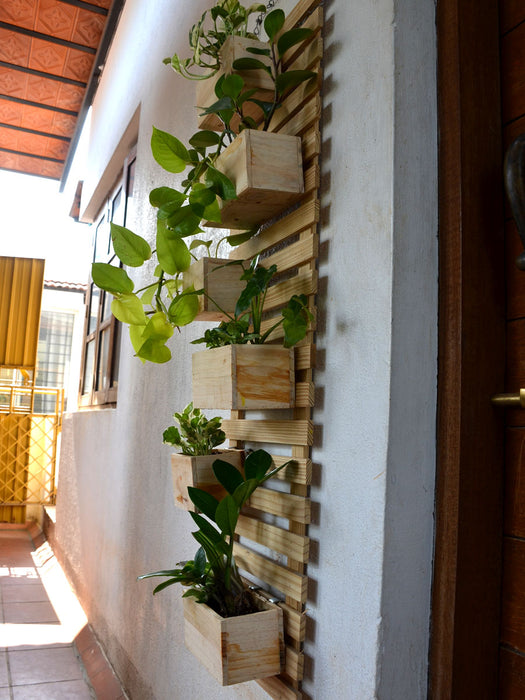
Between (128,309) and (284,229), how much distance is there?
349 millimetres

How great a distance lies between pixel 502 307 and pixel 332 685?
2.06 feet

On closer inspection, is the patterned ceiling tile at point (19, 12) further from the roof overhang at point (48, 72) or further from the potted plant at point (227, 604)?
the potted plant at point (227, 604)

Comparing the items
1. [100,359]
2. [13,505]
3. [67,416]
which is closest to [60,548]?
[67,416]

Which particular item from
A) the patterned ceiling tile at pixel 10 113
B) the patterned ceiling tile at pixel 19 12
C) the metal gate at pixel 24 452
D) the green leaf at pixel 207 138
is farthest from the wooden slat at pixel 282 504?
the metal gate at pixel 24 452

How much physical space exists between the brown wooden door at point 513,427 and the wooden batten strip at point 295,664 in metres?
0.32

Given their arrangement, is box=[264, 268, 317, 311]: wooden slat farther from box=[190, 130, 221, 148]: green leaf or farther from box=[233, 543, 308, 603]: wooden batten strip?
box=[233, 543, 308, 603]: wooden batten strip

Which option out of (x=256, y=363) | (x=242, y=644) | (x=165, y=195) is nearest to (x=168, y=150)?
(x=165, y=195)

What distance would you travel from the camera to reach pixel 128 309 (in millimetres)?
1247

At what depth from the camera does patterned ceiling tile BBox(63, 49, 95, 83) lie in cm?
450

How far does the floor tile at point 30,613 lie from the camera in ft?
11.5

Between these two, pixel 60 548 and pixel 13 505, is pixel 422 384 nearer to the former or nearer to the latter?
pixel 60 548

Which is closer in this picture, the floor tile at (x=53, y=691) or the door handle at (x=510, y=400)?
the door handle at (x=510, y=400)

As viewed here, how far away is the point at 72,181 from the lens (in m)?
5.84

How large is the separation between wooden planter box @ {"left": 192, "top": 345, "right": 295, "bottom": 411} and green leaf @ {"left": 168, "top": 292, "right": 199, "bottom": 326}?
0.17m
